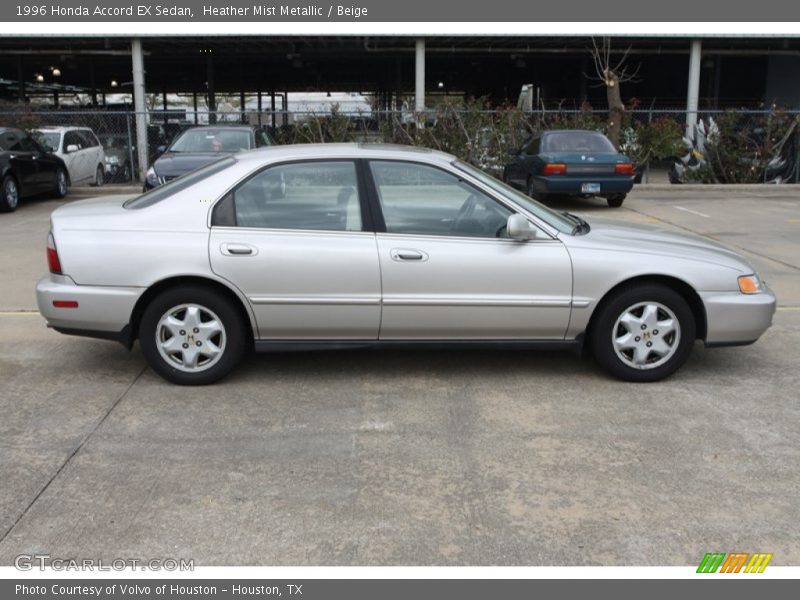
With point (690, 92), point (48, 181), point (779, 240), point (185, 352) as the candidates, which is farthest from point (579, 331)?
point (690, 92)

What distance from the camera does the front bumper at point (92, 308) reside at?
5.11 m

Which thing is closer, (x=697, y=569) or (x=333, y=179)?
(x=697, y=569)

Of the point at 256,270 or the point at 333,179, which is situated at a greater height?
the point at 333,179

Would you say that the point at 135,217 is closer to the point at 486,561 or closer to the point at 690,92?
the point at 486,561

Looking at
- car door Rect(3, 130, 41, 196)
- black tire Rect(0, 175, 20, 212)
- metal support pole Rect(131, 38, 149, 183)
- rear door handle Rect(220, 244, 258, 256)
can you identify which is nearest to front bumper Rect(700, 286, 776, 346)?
rear door handle Rect(220, 244, 258, 256)

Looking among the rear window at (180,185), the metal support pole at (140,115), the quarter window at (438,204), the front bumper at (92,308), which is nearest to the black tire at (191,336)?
the front bumper at (92,308)

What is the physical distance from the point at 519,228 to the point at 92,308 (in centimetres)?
272

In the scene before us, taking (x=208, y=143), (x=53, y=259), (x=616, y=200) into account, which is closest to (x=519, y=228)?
(x=53, y=259)

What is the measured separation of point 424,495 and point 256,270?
195cm

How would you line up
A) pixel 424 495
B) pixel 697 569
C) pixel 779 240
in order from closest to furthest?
1. pixel 697 569
2. pixel 424 495
3. pixel 779 240

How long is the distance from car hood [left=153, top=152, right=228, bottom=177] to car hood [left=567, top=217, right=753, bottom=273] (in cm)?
850

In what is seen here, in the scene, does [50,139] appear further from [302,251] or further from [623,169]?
[302,251]

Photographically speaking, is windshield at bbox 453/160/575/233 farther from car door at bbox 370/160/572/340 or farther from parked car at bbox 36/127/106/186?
parked car at bbox 36/127/106/186

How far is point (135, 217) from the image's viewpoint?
5.23 meters
